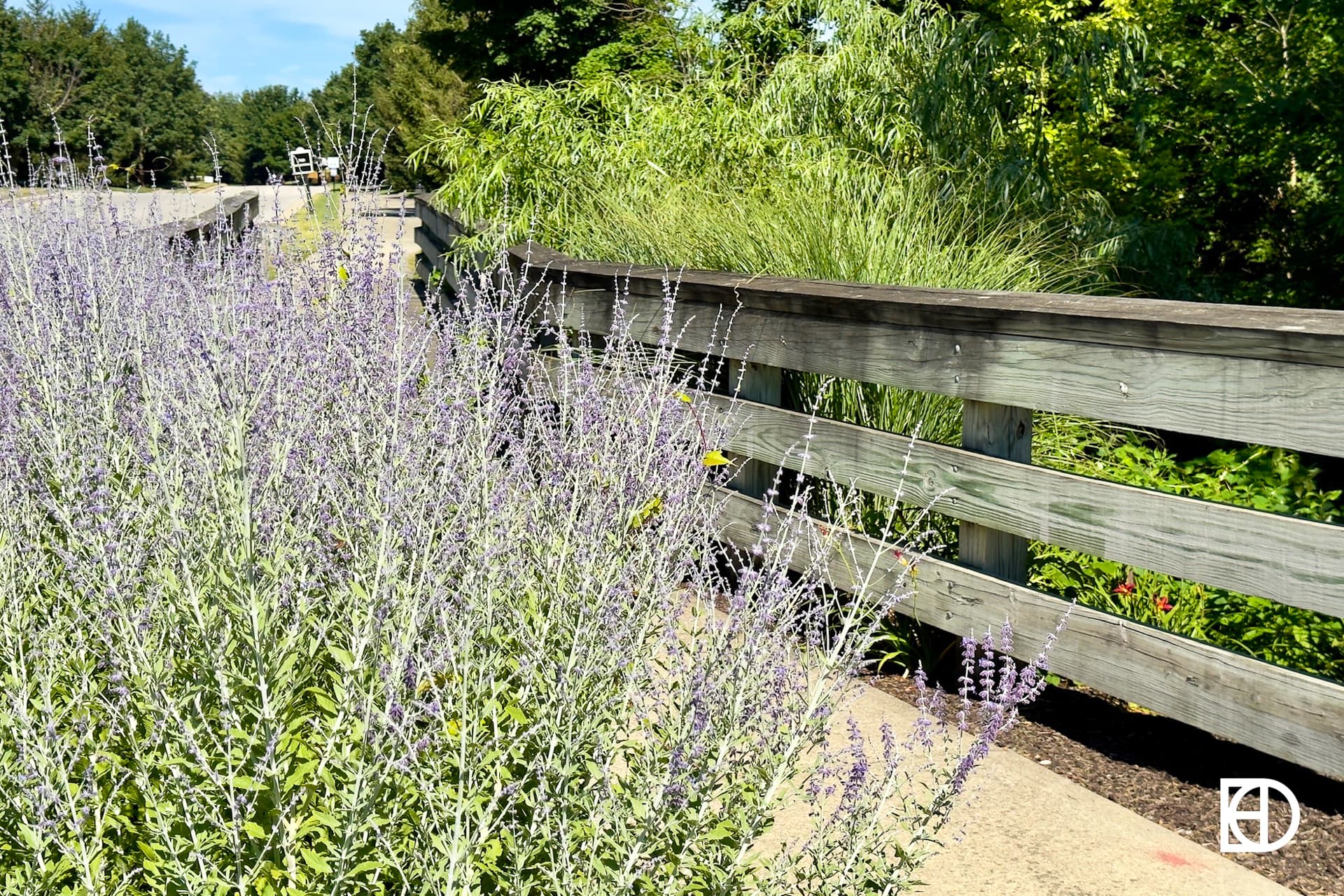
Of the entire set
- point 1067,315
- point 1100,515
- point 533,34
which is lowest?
point 1100,515

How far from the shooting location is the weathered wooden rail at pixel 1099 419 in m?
3.07

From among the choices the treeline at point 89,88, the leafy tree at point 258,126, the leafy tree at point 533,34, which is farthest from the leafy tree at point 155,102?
the leafy tree at point 533,34

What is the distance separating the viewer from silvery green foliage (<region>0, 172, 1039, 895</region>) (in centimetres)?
206

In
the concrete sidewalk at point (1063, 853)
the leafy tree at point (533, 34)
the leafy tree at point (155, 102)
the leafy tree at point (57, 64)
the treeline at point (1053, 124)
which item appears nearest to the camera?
the concrete sidewalk at point (1063, 853)

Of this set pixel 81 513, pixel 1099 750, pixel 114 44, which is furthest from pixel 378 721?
pixel 114 44

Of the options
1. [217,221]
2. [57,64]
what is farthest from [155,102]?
[217,221]

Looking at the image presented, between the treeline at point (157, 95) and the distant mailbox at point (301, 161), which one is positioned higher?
the treeline at point (157, 95)

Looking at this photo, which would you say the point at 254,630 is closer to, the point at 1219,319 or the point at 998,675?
the point at 1219,319

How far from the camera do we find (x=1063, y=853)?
3.08 m

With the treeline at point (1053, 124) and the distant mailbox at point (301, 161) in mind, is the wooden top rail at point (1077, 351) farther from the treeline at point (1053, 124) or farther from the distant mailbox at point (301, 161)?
the treeline at point (1053, 124)

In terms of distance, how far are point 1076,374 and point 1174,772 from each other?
1.27m

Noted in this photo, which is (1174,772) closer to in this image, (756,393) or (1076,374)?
(1076,374)

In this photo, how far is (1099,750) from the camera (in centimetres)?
384

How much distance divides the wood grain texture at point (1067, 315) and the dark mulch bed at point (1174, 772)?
4.32 feet
